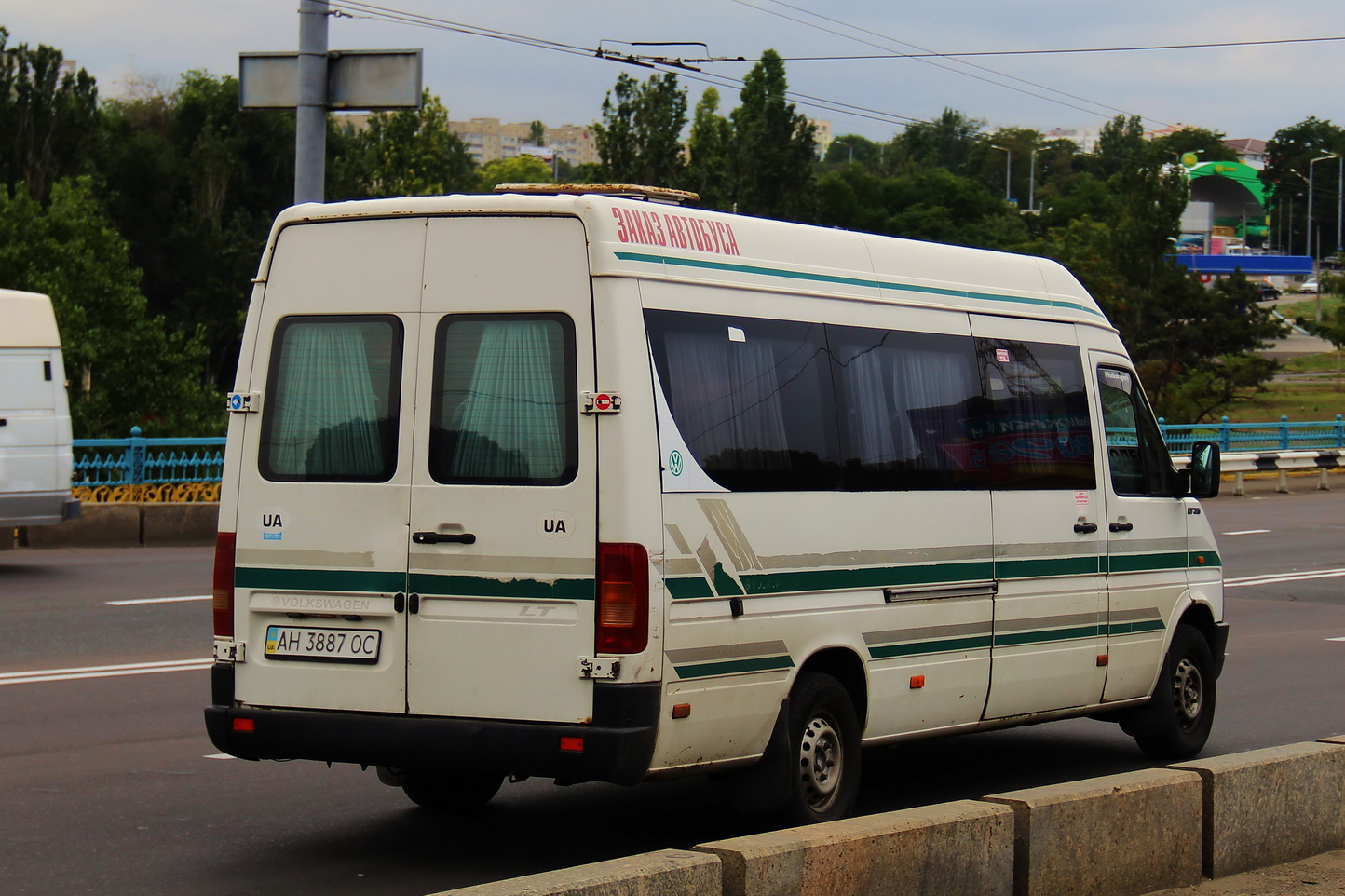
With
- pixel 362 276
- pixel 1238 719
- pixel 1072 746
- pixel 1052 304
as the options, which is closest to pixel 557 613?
pixel 362 276

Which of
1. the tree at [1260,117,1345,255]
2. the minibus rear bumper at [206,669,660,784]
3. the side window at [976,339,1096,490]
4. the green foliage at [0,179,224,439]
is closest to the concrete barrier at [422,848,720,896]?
the minibus rear bumper at [206,669,660,784]

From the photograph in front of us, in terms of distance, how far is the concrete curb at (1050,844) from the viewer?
15.1 ft

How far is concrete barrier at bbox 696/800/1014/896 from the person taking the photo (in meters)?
4.75

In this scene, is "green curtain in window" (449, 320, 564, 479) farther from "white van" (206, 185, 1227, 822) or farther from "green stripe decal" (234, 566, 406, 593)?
"green stripe decal" (234, 566, 406, 593)

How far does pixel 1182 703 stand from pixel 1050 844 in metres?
3.55

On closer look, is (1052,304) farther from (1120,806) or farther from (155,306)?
(155,306)

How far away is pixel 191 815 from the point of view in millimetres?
6992

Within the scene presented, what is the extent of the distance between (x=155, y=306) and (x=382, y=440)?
48.5 meters

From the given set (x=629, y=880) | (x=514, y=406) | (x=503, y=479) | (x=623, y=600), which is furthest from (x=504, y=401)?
(x=629, y=880)

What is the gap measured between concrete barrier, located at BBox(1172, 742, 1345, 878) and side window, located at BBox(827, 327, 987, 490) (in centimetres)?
166

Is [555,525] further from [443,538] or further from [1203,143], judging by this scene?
[1203,143]

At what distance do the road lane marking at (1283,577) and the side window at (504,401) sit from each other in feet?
45.6

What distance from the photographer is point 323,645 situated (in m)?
6.17

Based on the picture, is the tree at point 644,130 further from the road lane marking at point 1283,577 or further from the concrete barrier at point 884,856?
the concrete barrier at point 884,856
